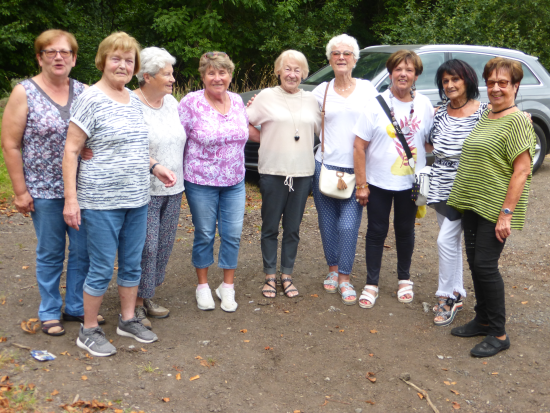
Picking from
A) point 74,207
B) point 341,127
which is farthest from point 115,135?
point 341,127

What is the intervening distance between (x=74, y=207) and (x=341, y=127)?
2.06 m

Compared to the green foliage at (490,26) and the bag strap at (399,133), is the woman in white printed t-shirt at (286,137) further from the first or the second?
the green foliage at (490,26)

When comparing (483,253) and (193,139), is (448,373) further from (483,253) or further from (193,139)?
(193,139)

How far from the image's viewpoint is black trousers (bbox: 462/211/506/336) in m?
3.61

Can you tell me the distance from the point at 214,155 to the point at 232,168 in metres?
0.17

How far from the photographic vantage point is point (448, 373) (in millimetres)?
3494

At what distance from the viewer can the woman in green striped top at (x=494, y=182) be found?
3.43 metres

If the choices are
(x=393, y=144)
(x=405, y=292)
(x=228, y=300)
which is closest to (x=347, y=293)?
(x=405, y=292)

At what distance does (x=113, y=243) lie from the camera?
11.2 feet

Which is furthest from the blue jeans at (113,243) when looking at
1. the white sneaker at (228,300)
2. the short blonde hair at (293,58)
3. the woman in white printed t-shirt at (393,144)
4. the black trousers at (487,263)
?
the black trousers at (487,263)

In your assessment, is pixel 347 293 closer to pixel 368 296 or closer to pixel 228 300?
pixel 368 296

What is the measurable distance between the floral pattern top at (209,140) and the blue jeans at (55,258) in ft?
2.90

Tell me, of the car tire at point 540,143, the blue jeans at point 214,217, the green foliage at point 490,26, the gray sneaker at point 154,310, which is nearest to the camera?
the blue jeans at point 214,217

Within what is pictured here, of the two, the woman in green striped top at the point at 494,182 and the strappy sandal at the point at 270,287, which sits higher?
the woman in green striped top at the point at 494,182
